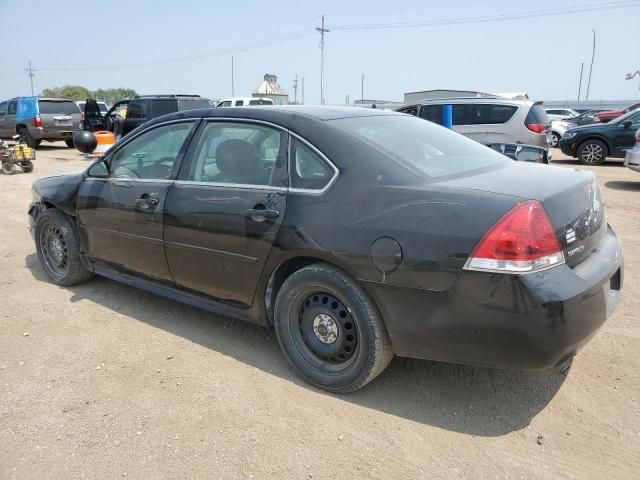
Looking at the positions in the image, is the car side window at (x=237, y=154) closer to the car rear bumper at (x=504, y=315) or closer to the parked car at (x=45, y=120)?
the car rear bumper at (x=504, y=315)

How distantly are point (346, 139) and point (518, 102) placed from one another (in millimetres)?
9048

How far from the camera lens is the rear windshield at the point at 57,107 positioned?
17625mm

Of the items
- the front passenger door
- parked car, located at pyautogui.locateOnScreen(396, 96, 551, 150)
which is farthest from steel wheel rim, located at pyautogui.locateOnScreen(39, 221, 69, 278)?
parked car, located at pyautogui.locateOnScreen(396, 96, 551, 150)

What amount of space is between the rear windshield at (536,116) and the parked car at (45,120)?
1451cm

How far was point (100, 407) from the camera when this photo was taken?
284 centimetres

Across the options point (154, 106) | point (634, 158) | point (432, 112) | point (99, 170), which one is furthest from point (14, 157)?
point (634, 158)

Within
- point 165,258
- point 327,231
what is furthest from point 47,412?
point 327,231

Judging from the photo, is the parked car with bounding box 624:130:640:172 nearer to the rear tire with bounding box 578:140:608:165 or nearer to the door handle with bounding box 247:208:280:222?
the rear tire with bounding box 578:140:608:165

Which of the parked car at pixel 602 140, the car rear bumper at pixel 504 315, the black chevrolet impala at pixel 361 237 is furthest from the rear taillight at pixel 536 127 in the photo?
the car rear bumper at pixel 504 315

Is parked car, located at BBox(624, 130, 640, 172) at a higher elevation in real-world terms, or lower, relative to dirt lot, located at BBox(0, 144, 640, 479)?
higher

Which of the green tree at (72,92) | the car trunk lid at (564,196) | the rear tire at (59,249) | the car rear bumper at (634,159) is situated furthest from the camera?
the green tree at (72,92)

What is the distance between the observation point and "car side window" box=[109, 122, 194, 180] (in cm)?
364

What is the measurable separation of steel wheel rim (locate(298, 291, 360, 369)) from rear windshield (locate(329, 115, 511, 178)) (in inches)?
33.7

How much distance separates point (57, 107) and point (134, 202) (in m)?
16.7
